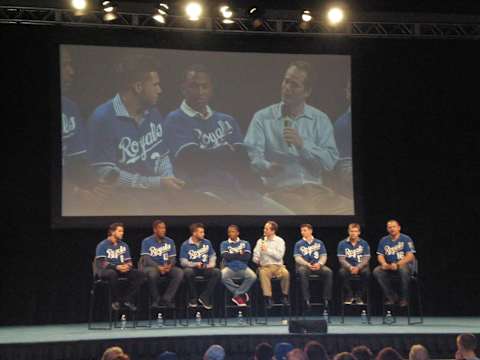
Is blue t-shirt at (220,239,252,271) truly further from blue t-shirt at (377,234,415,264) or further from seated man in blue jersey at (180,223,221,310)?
blue t-shirt at (377,234,415,264)

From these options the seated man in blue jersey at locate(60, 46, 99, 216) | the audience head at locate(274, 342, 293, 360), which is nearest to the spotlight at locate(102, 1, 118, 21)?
the seated man in blue jersey at locate(60, 46, 99, 216)

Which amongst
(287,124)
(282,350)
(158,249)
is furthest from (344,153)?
(282,350)

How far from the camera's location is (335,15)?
9.56 meters

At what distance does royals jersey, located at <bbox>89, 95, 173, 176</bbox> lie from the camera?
9.70 meters

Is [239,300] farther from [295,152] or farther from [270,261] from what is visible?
[295,152]

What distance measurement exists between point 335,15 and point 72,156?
10.8ft

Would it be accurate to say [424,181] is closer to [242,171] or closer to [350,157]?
[350,157]

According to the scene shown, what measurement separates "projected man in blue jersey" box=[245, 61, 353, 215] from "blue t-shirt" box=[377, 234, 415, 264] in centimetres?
85

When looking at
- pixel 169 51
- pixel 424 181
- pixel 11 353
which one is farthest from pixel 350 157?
pixel 11 353

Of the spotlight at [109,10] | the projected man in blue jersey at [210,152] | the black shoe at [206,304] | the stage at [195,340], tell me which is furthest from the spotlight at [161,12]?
the stage at [195,340]

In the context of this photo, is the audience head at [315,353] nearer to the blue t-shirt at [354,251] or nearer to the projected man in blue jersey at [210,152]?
the blue t-shirt at [354,251]

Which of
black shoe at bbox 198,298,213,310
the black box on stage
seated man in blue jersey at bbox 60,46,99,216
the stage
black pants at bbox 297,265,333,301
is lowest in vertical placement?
the stage

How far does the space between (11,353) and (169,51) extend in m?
4.06

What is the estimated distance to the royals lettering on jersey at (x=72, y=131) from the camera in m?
9.60
